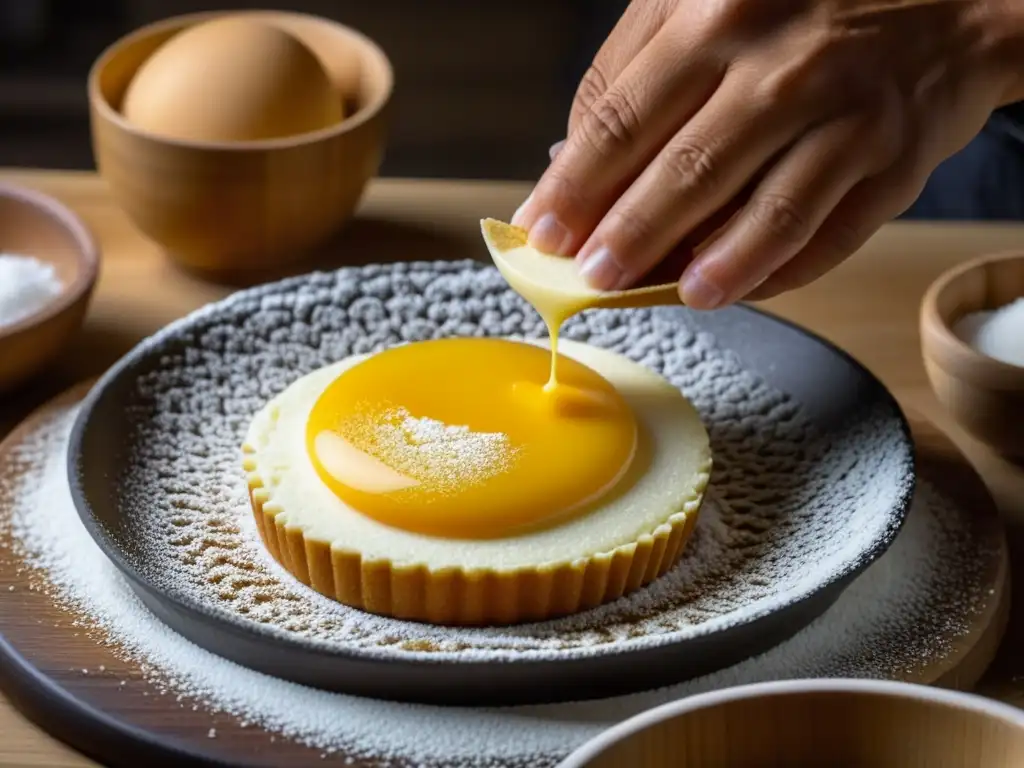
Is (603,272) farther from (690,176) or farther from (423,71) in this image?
(423,71)

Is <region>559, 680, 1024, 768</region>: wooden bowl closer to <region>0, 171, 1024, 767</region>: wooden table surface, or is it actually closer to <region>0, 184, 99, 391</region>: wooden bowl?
<region>0, 171, 1024, 767</region>: wooden table surface

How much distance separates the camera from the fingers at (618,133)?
114 cm

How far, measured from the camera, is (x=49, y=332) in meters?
1.38

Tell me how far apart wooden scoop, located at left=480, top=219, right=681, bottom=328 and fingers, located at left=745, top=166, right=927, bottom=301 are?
128 mm

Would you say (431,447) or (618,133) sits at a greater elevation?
(618,133)

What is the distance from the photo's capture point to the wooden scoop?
3.71 ft

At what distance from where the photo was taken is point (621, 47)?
1277mm

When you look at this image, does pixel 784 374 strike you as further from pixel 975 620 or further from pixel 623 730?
pixel 623 730

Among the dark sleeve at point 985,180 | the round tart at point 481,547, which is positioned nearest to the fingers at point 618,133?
the round tart at point 481,547

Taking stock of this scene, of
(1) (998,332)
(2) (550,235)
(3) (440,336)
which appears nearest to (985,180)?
(1) (998,332)

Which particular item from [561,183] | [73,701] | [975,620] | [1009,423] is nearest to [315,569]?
[73,701]

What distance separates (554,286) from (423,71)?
2765 mm

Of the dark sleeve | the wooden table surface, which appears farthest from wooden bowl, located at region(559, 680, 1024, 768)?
the dark sleeve

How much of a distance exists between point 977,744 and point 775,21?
64 centimetres
